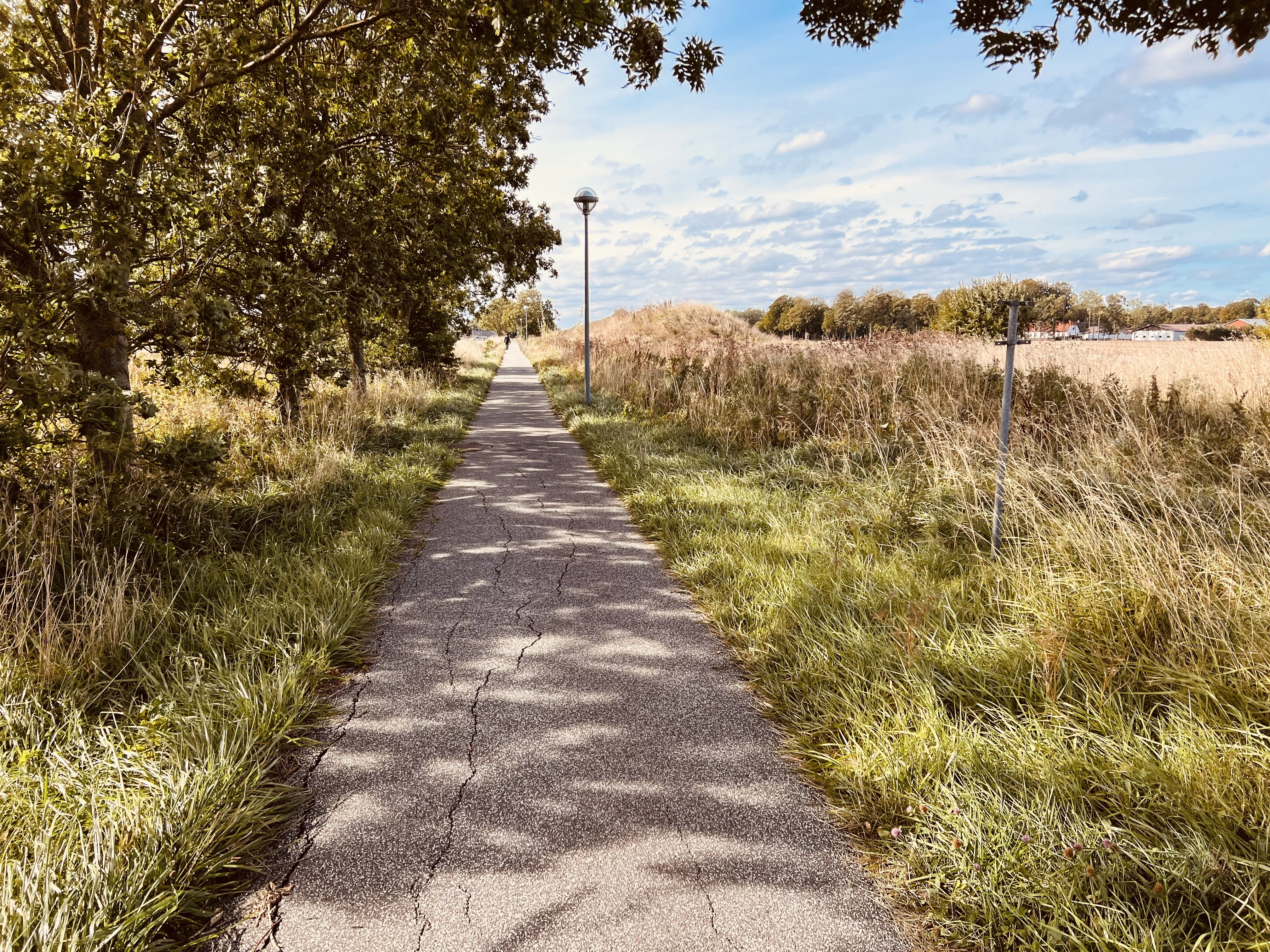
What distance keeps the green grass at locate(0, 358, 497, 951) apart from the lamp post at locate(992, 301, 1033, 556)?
416cm

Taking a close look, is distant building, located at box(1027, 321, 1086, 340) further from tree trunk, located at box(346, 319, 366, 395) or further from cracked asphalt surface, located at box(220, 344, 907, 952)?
tree trunk, located at box(346, 319, 366, 395)

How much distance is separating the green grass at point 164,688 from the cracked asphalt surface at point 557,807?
230mm

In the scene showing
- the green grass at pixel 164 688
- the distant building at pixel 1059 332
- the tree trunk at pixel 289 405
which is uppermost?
the distant building at pixel 1059 332

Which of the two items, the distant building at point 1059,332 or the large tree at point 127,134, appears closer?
the large tree at point 127,134

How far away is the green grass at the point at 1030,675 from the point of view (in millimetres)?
1825

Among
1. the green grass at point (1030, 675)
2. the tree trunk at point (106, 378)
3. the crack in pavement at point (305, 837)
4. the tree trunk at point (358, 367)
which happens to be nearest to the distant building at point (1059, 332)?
the green grass at point (1030, 675)

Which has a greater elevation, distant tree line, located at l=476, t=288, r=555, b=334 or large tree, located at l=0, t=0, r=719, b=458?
distant tree line, located at l=476, t=288, r=555, b=334

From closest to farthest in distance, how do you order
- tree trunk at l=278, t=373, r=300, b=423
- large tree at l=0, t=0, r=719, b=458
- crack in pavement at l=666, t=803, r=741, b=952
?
crack in pavement at l=666, t=803, r=741, b=952
large tree at l=0, t=0, r=719, b=458
tree trunk at l=278, t=373, r=300, b=423

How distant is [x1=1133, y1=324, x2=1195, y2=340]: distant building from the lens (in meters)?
15.9

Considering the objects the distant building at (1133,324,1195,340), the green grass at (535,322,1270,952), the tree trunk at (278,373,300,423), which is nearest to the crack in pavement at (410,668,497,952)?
the green grass at (535,322,1270,952)

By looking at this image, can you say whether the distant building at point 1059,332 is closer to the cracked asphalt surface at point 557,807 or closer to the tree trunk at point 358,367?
the cracked asphalt surface at point 557,807

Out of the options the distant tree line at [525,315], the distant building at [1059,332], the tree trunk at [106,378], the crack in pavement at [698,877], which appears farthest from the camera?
the distant tree line at [525,315]

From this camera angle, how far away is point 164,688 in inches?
115

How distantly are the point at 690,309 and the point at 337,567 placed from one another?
29.6 meters
